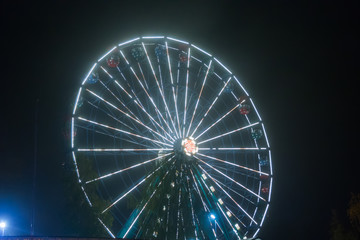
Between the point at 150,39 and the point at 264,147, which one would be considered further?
the point at 264,147

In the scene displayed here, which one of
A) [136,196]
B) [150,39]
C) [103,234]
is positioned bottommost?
[103,234]

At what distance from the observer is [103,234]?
2030cm

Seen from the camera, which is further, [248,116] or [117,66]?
[248,116]

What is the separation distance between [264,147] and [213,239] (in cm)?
891

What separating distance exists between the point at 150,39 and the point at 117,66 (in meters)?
2.16

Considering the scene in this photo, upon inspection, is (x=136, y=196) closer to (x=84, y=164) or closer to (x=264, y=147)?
(x=84, y=164)

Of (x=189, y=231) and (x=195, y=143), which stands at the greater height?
(x=195, y=143)

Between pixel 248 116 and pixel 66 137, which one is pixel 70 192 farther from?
pixel 248 116

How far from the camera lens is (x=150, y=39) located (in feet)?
68.7

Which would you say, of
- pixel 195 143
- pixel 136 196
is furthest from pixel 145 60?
pixel 136 196

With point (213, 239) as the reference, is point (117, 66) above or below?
above

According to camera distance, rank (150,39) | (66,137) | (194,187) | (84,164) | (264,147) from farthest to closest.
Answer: (264,147) → (150,39) → (84,164) → (66,137) → (194,187)

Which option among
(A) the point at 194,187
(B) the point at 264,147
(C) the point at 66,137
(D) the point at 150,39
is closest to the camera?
(A) the point at 194,187

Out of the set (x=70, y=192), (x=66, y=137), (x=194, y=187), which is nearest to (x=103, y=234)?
(x=70, y=192)
